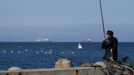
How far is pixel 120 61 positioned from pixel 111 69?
0.68 m

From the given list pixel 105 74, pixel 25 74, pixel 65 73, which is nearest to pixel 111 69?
pixel 105 74

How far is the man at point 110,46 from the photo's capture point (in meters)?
15.4

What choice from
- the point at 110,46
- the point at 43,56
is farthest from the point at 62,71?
the point at 43,56

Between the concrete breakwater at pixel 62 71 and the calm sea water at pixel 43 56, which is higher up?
the concrete breakwater at pixel 62 71

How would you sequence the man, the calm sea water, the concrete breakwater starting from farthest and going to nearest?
1. the calm sea water
2. the man
3. the concrete breakwater

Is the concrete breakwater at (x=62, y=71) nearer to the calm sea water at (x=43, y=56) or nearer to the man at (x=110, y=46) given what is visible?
the man at (x=110, y=46)

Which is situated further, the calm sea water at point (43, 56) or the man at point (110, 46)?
the calm sea water at point (43, 56)

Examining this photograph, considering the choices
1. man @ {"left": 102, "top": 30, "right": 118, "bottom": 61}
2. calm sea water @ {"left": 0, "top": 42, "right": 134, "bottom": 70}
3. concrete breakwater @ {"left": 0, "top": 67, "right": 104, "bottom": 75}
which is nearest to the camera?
concrete breakwater @ {"left": 0, "top": 67, "right": 104, "bottom": 75}

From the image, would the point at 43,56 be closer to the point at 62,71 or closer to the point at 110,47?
the point at 110,47

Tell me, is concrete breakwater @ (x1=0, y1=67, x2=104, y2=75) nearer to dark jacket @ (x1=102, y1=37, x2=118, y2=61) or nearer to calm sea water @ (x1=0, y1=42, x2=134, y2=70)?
dark jacket @ (x1=102, y1=37, x2=118, y2=61)

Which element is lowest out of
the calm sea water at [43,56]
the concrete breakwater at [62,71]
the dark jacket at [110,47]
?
the calm sea water at [43,56]

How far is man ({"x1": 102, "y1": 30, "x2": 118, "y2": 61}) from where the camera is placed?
50.5 feet

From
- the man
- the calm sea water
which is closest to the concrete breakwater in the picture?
the man

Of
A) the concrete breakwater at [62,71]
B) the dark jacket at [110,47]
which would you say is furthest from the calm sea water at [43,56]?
the concrete breakwater at [62,71]
